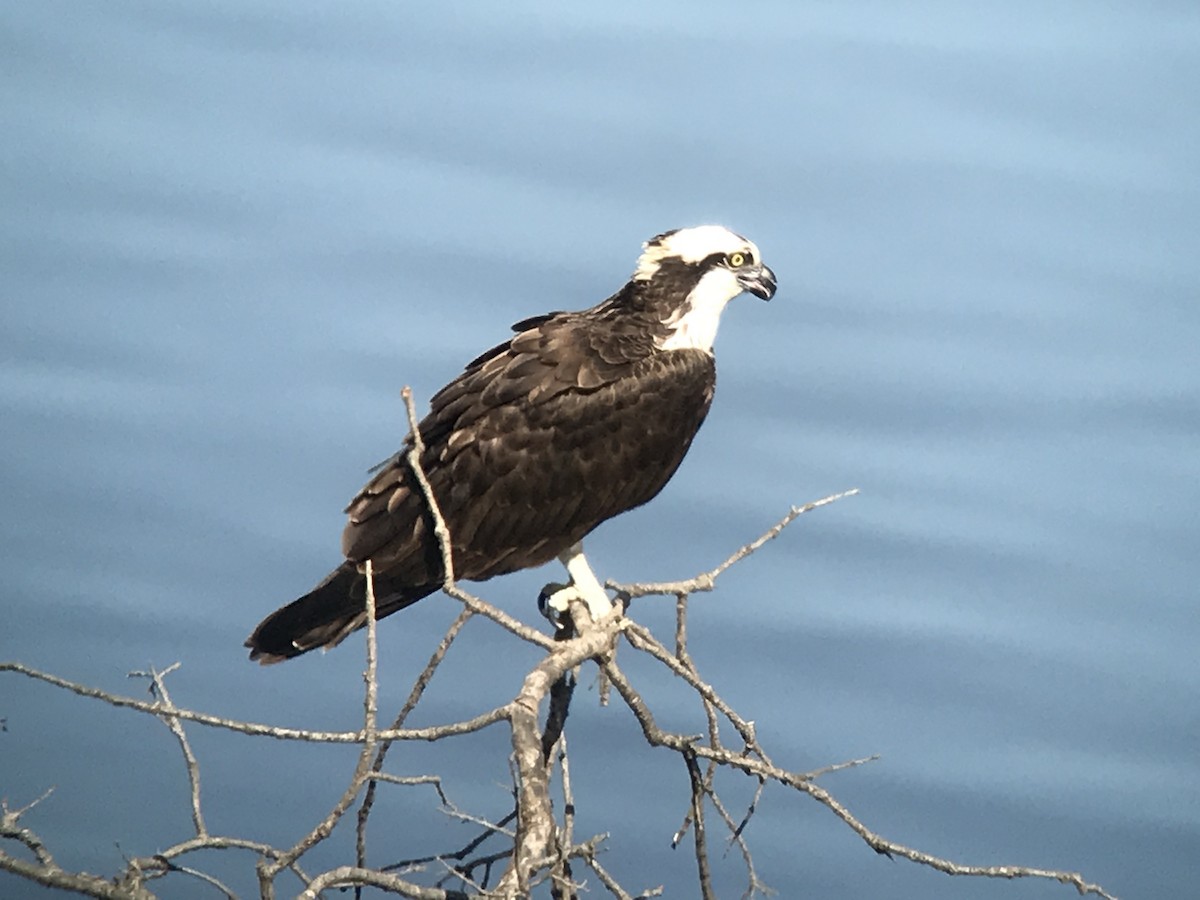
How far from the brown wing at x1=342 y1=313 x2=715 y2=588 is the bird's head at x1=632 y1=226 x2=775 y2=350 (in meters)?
0.17

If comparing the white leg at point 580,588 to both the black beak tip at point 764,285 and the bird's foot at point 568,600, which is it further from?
the black beak tip at point 764,285

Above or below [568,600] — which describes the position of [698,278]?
above

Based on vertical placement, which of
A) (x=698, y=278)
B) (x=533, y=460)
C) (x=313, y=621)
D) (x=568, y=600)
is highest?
(x=698, y=278)

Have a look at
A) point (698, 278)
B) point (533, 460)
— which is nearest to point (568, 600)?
point (533, 460)

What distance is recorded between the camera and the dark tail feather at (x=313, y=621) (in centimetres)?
489

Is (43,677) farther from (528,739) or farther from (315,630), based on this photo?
(315,630)

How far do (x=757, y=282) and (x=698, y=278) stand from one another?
21cm

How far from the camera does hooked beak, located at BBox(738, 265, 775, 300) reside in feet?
17.8

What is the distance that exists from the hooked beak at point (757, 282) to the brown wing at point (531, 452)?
0.40 m

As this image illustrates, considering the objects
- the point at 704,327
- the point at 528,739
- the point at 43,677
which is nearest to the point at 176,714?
the point at 43,677

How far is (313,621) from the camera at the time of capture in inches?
192

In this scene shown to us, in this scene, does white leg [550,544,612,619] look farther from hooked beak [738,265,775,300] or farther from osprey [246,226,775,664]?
hooked beak [738,265,775,300]

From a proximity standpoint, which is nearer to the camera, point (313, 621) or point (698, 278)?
point (313, 621)

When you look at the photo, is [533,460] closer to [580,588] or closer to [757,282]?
[580,588]
